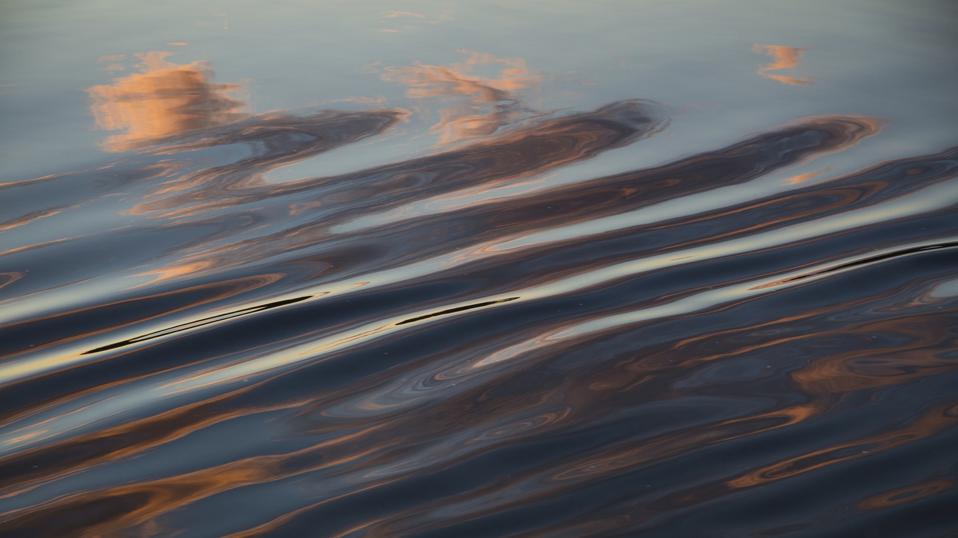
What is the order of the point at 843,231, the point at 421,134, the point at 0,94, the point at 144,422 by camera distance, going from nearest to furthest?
the point at 144,422 < the point at 843,231 < the point at 421,134 < the point at 0,94

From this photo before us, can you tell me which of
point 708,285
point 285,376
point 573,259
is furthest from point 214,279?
point 708,285

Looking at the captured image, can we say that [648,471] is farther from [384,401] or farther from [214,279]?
[214,279]

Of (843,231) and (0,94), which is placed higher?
(0,94)

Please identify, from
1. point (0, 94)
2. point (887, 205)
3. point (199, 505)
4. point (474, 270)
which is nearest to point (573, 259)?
point (474, 270)

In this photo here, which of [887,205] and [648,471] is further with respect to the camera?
[887,205]

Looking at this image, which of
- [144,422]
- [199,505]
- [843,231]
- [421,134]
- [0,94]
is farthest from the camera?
[0,94]

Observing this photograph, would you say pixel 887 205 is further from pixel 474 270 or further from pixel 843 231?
pixel 474 270
